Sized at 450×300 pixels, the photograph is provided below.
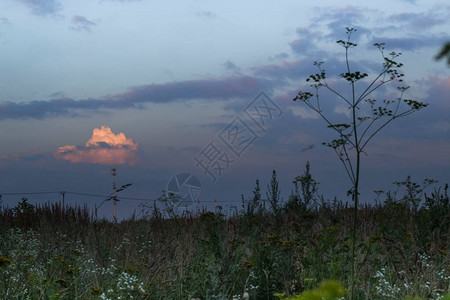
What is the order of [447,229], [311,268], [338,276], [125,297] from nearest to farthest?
[125,297] → [338,276] → [311,268] → [447,229]

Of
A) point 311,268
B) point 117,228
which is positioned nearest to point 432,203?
point 311,268

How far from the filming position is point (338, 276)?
518cm

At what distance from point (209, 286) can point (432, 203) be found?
616 cm

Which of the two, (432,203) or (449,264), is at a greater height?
(432,203)

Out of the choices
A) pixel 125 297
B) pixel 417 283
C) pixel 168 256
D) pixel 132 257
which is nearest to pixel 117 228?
pixel 132 257

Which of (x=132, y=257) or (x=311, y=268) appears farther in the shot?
(x=132, y=257)

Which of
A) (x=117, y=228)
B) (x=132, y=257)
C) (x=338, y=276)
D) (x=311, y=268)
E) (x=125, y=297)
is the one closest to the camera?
(x=125, y=297)

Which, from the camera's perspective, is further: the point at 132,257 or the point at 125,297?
the point at 132,257

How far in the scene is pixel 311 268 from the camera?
5570 mm

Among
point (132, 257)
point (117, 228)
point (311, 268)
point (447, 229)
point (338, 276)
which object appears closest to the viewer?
point (338, 276)

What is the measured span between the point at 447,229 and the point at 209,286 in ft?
19.8

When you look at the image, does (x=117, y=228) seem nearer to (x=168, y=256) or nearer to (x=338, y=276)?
(x=168, y=256)

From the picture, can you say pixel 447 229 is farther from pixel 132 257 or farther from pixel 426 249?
pixel 132 257

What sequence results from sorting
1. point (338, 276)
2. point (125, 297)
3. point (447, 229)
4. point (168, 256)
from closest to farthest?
point (125, 297)
point (338, 276)
point (168, 256)
point (447, 229)
